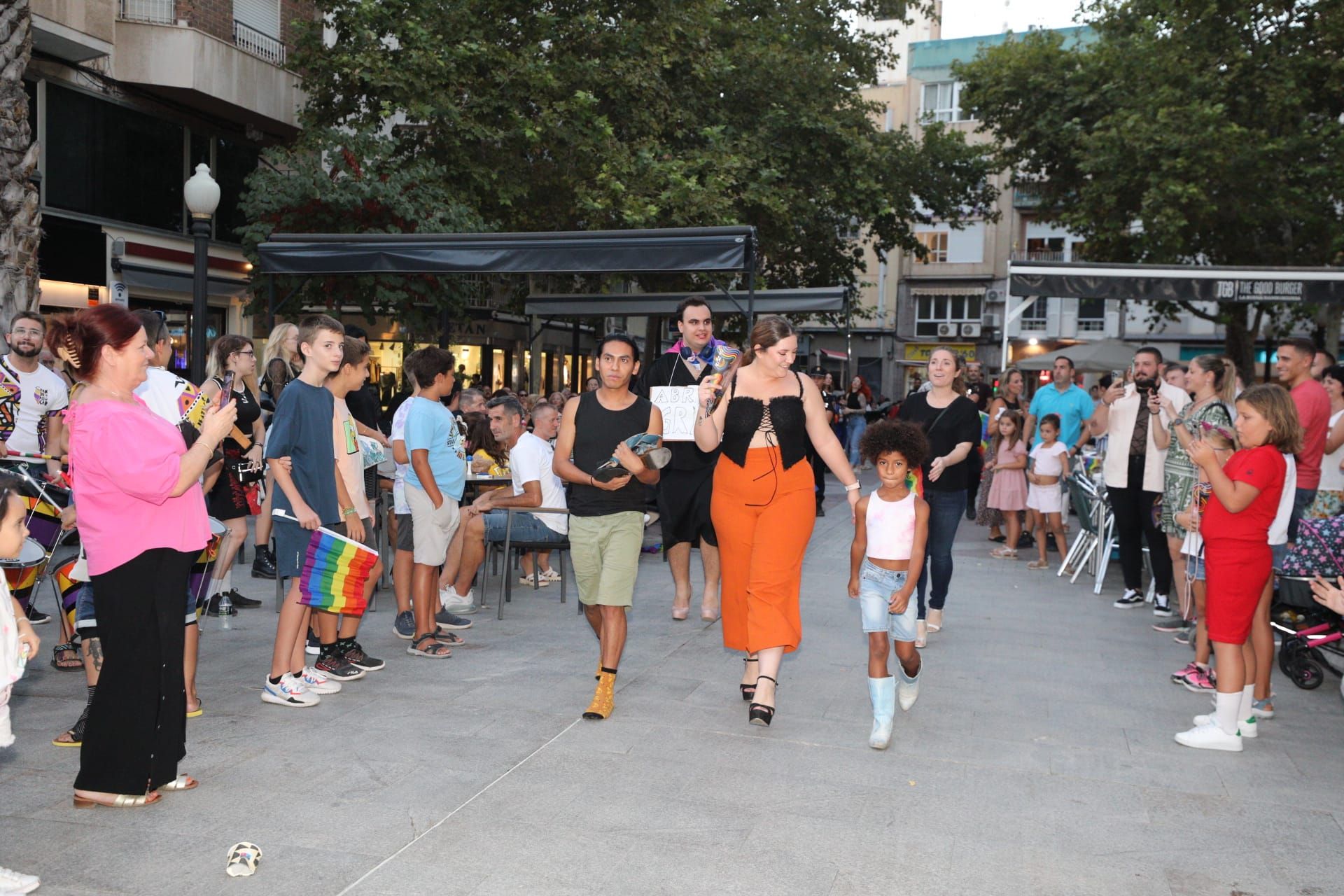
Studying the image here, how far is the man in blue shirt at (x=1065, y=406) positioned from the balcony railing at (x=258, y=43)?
14243 mm

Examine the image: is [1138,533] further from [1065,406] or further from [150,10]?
[150,10]

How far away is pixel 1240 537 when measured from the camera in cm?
531

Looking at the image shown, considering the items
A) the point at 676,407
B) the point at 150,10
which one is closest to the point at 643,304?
the point at 150,10

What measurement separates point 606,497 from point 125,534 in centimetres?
221

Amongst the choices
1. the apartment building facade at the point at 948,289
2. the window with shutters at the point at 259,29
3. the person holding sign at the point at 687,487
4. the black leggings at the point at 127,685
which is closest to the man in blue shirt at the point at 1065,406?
the person holding sign at the point at 687,487

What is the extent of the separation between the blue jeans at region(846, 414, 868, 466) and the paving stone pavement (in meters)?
15.0

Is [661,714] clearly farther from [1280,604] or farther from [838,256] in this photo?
[838,256]

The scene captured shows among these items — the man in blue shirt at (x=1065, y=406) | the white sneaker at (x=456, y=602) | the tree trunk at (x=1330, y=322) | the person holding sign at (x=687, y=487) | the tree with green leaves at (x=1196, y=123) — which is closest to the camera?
the person holding sign at (x=687, y=487)

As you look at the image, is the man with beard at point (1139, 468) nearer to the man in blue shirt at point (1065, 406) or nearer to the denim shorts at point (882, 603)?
the man in blue shirt at point (1065, 406)

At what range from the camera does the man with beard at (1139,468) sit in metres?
8.38

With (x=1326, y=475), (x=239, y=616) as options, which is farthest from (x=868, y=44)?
(x=239, y=616)

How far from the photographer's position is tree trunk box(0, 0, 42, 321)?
10328 millimetres

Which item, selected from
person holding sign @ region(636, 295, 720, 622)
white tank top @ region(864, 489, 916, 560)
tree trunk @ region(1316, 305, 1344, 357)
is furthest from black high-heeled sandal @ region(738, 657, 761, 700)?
tree trunk @ region(1316, 305, 1344, 357)

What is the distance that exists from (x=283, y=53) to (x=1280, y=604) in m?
19.1
